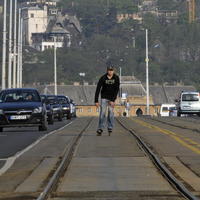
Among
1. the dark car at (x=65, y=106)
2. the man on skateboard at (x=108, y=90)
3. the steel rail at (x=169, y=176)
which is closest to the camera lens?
the steel rail at (x=169, y=176)

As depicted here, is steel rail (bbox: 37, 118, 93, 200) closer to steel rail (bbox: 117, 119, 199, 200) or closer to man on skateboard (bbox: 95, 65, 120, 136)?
steel rail (bbox: 117, 119, 199, 200)

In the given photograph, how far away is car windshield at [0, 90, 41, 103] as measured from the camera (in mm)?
34688

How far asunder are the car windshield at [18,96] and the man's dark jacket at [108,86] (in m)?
7.38

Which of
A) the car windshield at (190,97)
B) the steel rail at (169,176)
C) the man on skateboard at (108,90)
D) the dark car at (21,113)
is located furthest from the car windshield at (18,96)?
the car windshield at (190,97)

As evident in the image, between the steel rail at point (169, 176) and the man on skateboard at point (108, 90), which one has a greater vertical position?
the man on skateboard at point (108, 90)

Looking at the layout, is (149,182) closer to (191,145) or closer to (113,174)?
(113,174)

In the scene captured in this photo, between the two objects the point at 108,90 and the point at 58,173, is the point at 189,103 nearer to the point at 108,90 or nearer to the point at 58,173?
the point at 108,90

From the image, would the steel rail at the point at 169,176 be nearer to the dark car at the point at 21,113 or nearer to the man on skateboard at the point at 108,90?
the man on skateboard at the point at 108,90

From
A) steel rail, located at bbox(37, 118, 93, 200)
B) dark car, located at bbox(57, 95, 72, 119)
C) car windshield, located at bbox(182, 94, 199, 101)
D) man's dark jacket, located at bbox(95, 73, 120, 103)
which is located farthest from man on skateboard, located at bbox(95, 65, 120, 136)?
car windshield, located at bbox(182, 94, 199, 101)

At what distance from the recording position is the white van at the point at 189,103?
65875 mm

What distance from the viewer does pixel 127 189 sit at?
48.8ft

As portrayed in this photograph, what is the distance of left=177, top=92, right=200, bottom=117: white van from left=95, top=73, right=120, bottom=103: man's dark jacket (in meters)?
38.3

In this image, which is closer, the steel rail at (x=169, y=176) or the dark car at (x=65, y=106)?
the steel rail at (x=169, y=176)

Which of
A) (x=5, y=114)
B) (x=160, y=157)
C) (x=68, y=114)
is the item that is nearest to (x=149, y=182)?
(x=160, y=157)
